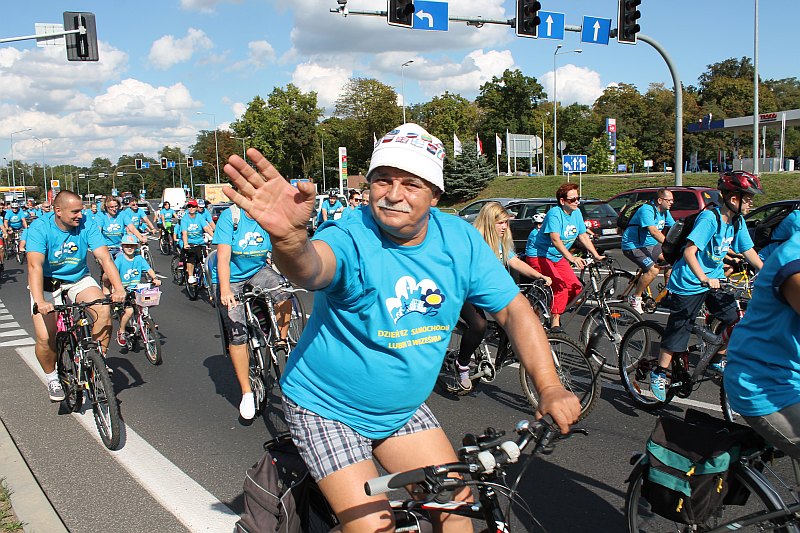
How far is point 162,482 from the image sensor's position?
15.4 ft

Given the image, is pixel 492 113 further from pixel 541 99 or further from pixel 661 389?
pixel 661 389

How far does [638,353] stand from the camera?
6.22 metres

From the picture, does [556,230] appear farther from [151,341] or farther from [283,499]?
[283,499]

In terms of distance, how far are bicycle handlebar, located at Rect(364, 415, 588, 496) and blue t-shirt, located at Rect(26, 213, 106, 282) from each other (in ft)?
17.1

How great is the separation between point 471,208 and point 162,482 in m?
21.2

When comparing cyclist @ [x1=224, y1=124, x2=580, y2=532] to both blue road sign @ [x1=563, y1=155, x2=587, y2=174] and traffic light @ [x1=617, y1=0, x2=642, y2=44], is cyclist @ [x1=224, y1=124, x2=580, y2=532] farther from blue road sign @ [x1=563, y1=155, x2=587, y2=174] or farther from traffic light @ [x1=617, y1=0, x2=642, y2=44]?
blue road sign @ [x1=563, y1=155, x2=587, y2=174]

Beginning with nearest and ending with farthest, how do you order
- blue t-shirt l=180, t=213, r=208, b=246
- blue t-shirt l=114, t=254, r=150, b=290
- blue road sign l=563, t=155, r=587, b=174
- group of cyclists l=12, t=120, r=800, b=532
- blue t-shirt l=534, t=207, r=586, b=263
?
group of cyclists l=12, t=120, r=800, b=532 → blue t-shirt l=534, t=207, r=586, b=263 → blue t-shirt l=114, t=254, r=150, b=290 → blue t-shirt l=180, t=213, r=208, b=246 → blue road sign l=563, t=155, r=587, b=174

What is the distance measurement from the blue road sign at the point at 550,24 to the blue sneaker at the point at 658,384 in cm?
1367

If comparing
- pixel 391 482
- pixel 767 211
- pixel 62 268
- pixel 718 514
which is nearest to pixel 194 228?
pixel 62 268

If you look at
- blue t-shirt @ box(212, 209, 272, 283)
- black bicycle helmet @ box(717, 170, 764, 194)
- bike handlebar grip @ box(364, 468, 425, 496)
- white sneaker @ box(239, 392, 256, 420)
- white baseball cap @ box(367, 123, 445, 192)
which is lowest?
white sneaker @ box(239, 392, 256, 420)

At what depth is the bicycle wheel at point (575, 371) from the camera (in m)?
5.75

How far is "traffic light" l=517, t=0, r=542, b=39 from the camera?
17.0 meters

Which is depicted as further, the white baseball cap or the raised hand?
the white baseball cap

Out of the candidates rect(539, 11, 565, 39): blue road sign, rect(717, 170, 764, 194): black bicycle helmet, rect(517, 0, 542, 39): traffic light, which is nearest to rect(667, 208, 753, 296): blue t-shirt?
rect(717, 170, 764, 194): black bicycle helmet
